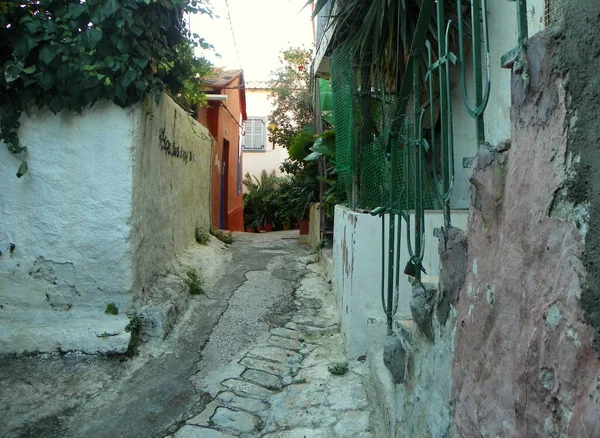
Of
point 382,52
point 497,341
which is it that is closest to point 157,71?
point 382,52

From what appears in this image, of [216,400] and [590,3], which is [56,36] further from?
[590,3]

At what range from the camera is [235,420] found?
11.5 ft

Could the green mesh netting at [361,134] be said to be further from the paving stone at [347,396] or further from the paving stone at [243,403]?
the paving stone at [243,403]

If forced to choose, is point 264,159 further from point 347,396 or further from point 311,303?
point 347,396

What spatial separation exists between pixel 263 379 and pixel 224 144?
31.5ft

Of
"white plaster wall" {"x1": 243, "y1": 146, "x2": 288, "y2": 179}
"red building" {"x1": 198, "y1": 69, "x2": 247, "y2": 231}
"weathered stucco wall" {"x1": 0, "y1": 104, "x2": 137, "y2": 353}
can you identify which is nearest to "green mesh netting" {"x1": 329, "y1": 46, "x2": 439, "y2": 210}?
"weathered stucco wall" {"x1": 0, "y1": 104, "x2": 137, "y2": 353}

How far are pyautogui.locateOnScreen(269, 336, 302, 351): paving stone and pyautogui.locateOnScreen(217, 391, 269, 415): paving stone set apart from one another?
92 cm

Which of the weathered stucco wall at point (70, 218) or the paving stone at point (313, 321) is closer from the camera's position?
the weathered stucco wall at point (70, 218)

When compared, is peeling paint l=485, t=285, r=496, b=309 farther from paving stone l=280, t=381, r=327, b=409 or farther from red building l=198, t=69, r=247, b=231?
red building l=198, t=69, r=247, b=231

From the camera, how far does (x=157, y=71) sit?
15.5 feet

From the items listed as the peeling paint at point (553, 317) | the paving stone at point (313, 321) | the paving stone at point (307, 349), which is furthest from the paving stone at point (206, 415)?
the peeling paint at point (553, 317)

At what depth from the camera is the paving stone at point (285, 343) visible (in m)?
4.70

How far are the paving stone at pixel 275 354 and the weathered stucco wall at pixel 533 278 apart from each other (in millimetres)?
2951

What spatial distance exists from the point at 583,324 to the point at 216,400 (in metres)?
3.15
